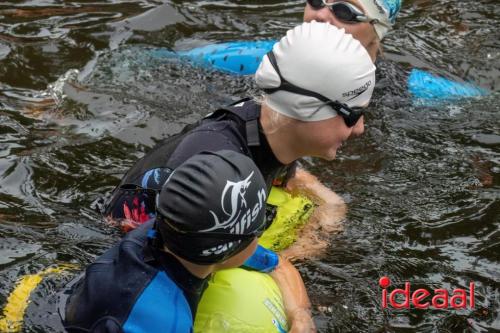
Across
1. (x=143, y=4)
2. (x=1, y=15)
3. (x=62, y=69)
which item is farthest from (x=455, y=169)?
(x=1, y=15)

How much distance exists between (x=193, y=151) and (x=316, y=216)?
65.9 inches

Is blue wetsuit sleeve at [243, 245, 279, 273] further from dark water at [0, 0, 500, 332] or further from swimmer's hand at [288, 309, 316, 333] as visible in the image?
dark water at [0, 0, 500, 332]

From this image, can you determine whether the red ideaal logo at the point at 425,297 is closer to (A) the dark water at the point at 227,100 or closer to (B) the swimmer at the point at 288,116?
(A) the dark water at the point at 227,100

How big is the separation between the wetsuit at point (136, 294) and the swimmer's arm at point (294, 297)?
89 centimetres

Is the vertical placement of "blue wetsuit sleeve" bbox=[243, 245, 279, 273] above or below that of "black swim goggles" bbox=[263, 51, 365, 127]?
below

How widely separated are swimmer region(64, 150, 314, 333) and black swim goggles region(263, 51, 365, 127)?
0.87m

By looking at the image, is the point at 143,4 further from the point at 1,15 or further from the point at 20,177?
the point at 20,177

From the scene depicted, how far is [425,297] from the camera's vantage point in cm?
477

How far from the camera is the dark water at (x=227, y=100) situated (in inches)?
187

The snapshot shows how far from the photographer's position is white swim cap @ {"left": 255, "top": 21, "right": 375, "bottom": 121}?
163 inches

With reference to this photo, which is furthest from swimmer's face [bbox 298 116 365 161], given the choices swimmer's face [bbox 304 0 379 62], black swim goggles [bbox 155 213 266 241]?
swimmer's face [bbox 304 0 379 62]

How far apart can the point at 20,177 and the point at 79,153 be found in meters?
0.57

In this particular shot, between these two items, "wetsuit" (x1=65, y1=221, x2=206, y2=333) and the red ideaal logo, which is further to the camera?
the red ideaal logo

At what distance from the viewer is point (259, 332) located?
3885 mm
